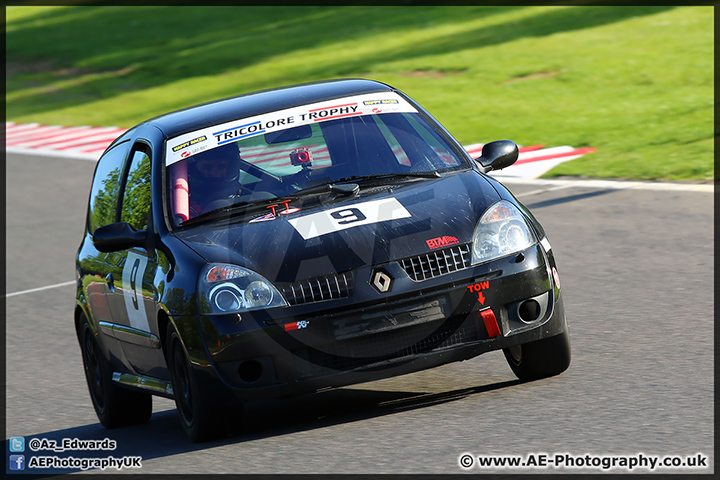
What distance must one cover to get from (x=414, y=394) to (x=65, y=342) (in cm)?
389

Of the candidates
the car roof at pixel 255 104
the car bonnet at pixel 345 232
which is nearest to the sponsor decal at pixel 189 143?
the car roof at pixel 255 104

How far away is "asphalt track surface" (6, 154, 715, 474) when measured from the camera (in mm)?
5273

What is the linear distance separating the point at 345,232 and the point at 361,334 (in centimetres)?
50

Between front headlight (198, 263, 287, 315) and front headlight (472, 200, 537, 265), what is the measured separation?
99 cm

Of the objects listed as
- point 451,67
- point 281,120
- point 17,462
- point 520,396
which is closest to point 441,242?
point 520,396

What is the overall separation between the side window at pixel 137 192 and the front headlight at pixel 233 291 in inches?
38.1

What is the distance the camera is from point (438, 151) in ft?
22.6

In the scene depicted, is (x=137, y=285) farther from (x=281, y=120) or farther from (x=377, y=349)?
(x=377, y=349)

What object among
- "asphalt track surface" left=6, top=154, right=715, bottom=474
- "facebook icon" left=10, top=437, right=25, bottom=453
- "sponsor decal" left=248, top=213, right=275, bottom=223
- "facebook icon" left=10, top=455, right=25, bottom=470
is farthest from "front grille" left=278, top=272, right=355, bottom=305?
"facebook icon" left=10, top=437, right=25, bottom=453

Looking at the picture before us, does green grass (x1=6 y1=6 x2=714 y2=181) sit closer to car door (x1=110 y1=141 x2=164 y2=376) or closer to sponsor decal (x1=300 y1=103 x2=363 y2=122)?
A: sponsor decal (x1=300 y1=103 x2=363 y2=122)

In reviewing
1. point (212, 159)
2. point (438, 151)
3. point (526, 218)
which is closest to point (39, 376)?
point (212, 159)

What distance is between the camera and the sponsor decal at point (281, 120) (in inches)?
267

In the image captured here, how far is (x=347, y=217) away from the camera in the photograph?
5.96 metres

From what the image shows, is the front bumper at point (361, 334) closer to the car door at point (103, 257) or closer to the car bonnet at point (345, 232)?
the car bonnet at point (345, 232)
